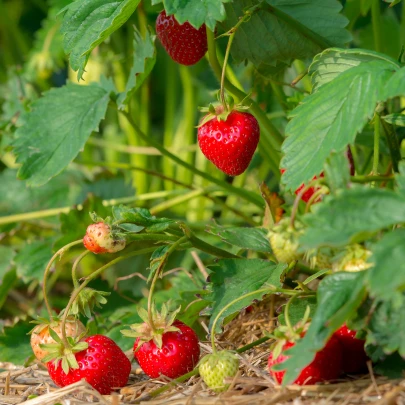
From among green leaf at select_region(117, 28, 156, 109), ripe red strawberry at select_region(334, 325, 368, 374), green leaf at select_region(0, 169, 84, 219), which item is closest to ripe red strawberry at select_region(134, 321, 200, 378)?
ripe red strawberry at select_region(334, 325, 368, 374)

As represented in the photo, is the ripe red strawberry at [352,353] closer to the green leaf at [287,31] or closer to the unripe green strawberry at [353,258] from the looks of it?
the unripe green strawberry at [353,258]

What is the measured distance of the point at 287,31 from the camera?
121 centimetres

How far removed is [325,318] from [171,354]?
313mm

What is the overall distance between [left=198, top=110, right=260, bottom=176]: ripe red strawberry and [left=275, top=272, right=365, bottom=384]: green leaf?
330mm

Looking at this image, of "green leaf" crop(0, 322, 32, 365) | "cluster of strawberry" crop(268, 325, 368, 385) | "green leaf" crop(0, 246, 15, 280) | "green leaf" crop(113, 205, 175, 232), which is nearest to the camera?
"cluster of strawberry" crop(268, 325, 368, 385)

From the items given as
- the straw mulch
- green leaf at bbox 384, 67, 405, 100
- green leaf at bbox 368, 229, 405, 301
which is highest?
green leaf at bbox 384, 67, 405, 100

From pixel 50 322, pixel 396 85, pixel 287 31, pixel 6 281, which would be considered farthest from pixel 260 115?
pixel 6 281

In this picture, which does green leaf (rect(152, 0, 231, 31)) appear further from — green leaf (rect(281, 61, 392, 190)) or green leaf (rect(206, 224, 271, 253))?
green leaf (rect(206, 224, 271, 253))

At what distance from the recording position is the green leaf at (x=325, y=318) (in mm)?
789

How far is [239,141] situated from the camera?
1.07 meters

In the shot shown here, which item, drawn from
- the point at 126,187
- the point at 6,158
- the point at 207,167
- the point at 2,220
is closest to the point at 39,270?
the point at 2,220

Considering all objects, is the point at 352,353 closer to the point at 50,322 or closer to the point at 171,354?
the point at 171,354

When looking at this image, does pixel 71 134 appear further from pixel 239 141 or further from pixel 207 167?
pixel 207 167

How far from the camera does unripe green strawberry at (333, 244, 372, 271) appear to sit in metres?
0.85
